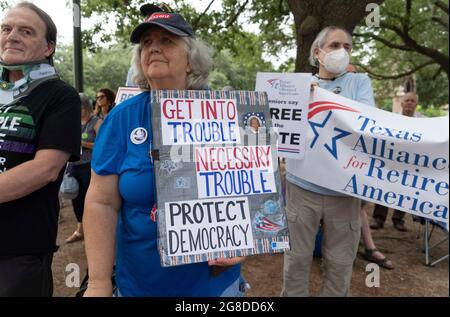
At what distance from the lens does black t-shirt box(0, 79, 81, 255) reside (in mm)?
1754

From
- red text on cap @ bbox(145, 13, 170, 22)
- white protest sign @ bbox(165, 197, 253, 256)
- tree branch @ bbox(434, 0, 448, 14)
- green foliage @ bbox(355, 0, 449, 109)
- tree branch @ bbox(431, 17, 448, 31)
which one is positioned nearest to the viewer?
white protest sign @ bbox(165, 197, 253, 256)

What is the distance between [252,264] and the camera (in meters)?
4.50

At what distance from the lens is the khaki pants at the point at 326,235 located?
9.18ft

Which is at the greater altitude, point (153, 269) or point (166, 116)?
point (166, 116)

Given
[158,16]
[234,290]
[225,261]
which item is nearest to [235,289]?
[234,290]

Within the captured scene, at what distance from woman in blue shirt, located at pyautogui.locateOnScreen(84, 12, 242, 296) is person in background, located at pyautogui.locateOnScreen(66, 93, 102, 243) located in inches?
118

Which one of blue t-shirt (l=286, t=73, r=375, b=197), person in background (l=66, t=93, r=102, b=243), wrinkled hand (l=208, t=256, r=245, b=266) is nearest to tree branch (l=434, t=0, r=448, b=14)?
blue t-shirt (l=286, t=73, r=375, b=197)

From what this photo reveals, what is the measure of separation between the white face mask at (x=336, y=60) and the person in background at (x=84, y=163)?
9.52 ft

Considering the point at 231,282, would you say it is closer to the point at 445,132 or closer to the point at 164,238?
the point at 164,238

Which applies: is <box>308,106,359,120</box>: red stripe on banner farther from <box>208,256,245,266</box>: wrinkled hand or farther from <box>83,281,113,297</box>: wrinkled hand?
<box>83,281,113,297</box>: wrinkled hand

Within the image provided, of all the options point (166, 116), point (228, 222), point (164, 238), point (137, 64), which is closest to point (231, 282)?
point (228, 222)

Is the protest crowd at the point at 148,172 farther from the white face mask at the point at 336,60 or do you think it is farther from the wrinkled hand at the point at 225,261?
the white face mask at the point at 336,60
